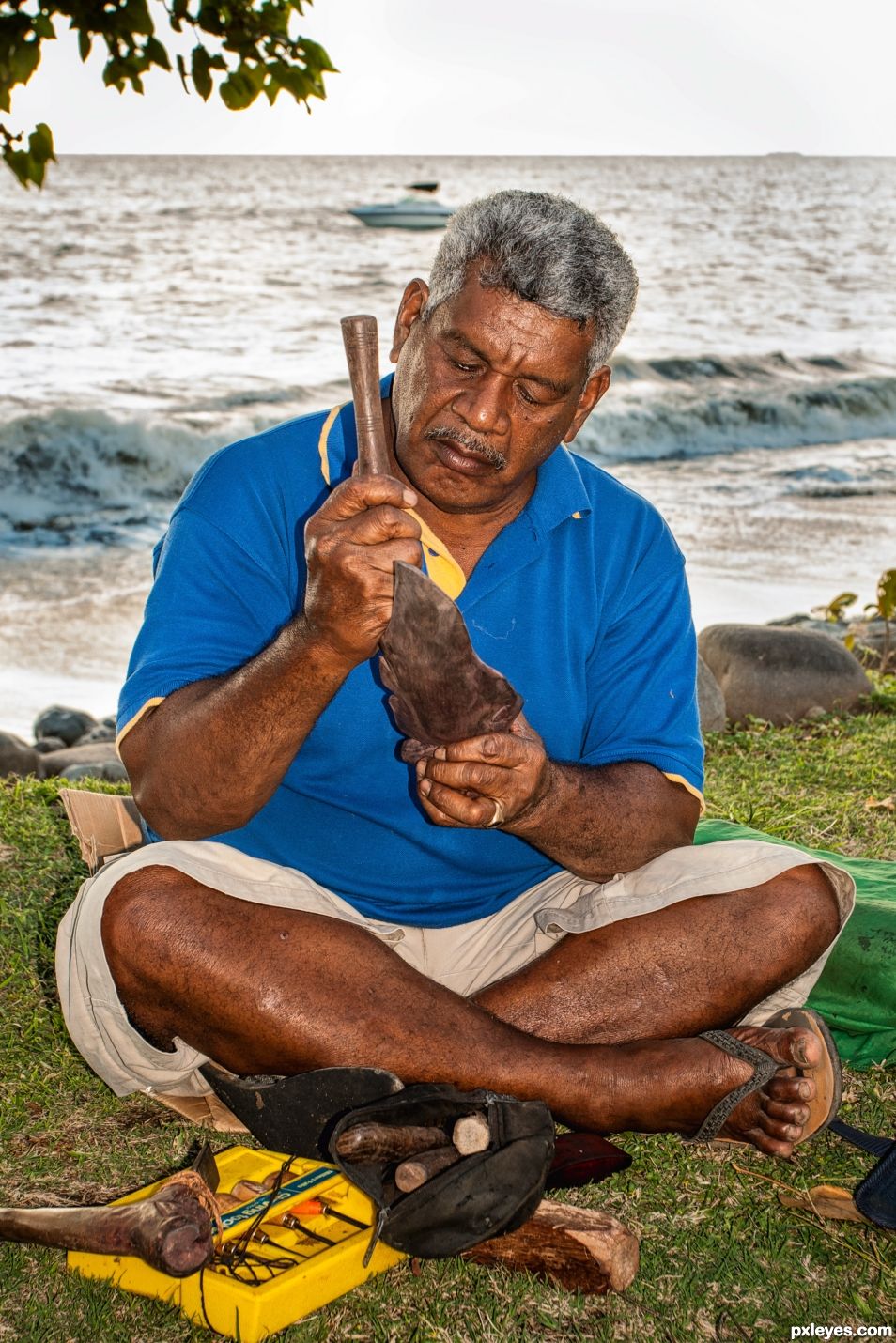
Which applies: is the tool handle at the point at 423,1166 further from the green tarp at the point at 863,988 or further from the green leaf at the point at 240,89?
the green leaf at the point at 240,89

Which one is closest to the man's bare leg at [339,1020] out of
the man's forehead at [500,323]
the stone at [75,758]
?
the man's forehead at [500,323]

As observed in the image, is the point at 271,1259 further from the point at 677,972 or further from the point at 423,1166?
the point at 677,972

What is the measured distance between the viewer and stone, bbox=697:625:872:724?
6031 millimetres

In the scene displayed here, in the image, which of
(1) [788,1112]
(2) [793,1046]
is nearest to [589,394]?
(2) [793,1046]

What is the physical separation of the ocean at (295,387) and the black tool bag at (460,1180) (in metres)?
3.81

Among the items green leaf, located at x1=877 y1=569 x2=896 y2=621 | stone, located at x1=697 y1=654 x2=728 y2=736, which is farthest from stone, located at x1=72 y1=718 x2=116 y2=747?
green leaf, located at x1=877 y1=569 x2=896 y2=621

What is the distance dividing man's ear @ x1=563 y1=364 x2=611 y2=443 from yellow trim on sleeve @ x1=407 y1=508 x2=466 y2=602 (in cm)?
33

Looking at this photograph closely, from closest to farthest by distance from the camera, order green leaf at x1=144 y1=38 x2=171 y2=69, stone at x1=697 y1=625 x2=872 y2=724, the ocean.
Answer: green leaf at x1=144 y1=38 x2=171 y2=69, stone at x1=697 y1=625 x2=872 y2=724, the ocean

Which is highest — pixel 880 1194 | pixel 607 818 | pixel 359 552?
pixel 359 552

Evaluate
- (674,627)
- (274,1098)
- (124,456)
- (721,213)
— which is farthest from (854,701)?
(721,213)

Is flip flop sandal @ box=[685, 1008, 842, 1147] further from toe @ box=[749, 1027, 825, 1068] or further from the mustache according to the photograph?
the mustache

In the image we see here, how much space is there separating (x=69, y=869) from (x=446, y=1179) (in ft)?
6.88

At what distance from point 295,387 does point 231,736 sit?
1562 centimetres

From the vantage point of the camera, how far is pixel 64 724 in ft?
22.6
